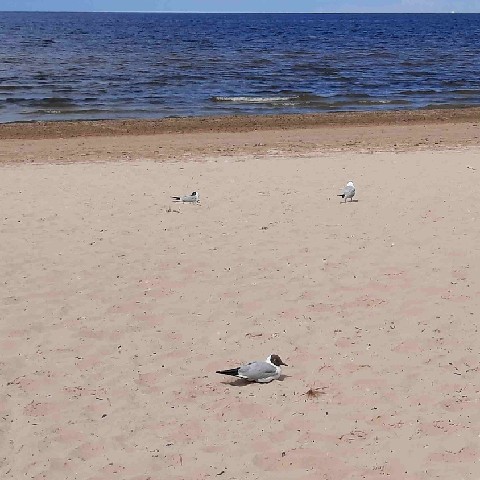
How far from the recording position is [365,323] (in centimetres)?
672

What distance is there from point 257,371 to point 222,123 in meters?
16.9

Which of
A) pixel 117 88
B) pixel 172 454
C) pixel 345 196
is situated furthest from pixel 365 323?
pixel 117 88

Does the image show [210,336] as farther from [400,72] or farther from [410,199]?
[400,72]

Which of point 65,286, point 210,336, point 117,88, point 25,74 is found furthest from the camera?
point 25,74

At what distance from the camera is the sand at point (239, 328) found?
4945 millimetres

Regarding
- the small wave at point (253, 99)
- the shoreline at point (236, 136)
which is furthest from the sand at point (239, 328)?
the small wave at point (253, 99)

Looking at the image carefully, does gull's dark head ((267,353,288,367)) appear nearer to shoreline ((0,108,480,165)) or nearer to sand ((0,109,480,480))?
sand ((0,109,480,480))

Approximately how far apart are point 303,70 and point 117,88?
12.6 meters

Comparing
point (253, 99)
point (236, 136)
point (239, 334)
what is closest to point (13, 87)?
point (253, 99)

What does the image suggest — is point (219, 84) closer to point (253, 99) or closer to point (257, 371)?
point (253, 99)

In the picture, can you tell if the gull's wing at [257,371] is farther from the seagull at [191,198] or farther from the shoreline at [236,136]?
the shoreline at [236,136]

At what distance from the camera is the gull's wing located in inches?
223

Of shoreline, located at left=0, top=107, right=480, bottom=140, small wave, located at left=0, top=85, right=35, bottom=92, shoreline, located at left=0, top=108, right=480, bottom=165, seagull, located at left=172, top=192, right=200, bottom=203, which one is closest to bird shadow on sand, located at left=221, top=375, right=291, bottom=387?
seagull, located at left=172, top=192, right=200, bottom=203

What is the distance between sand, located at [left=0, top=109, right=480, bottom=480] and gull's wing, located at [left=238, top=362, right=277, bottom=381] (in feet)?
0.36
